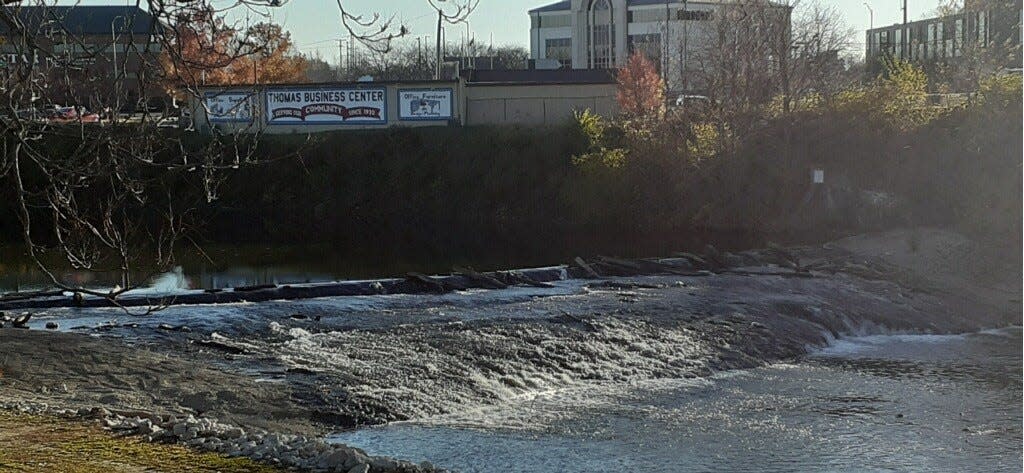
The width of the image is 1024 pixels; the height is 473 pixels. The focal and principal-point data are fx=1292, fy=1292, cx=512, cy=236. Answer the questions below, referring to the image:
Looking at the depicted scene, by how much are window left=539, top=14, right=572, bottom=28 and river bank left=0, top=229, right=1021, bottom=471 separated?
86.5 m

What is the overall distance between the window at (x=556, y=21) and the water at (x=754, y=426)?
94.8 meters

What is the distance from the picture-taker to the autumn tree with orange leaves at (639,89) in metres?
48.4

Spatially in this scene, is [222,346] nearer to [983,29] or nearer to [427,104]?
[427,104]

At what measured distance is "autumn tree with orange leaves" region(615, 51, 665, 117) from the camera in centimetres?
4841

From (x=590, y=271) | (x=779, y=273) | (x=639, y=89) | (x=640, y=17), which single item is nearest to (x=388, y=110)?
(x=639, y=89)

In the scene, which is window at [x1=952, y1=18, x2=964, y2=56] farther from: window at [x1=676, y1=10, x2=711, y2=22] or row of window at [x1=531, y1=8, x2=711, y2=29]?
window at [x1=676, y1=10, x2=711, y2=22]

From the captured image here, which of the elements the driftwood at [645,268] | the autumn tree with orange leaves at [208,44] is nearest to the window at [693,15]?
the driftwood at [645,268]

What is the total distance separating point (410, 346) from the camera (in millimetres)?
17469

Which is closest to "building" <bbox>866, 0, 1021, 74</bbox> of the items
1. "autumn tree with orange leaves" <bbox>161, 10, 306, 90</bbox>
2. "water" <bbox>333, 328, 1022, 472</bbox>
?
"water" <bbox>333, 328, 1022, 472</bbox>

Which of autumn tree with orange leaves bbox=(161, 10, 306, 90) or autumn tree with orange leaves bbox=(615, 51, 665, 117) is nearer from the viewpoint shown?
autumn tree with orange leaves bbox=(161, 10, 306, 90)

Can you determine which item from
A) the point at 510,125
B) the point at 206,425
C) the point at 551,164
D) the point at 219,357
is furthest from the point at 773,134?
the point at 206,425

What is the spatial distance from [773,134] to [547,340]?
81.6 ft

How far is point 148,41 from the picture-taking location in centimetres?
894

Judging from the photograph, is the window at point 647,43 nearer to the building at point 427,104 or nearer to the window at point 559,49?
the window at point 559,49
